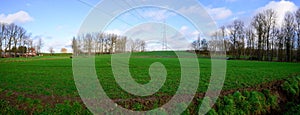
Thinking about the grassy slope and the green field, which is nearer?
the green field

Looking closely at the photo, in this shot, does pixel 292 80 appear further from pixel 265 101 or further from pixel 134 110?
pixel 134 110

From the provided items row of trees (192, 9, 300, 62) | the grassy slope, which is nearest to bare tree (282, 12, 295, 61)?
row of trees (192, 9, 300, 62)

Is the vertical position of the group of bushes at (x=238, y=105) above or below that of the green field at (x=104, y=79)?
below

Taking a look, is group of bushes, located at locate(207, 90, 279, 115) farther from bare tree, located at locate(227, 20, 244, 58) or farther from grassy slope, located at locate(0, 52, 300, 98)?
bare tree, located at locate(227, 20, 244, 58)

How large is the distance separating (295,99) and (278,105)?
320cm

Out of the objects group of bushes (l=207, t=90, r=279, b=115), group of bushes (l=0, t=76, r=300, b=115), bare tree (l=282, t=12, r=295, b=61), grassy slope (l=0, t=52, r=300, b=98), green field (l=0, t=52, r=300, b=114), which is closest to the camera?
group of bushes (l=0, t=76, r=300, b=115)

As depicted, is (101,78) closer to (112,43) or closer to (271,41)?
(112,43)

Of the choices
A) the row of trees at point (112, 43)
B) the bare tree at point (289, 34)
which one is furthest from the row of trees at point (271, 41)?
the row of trees at point (112, 43)

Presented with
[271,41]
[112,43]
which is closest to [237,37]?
[271,41]

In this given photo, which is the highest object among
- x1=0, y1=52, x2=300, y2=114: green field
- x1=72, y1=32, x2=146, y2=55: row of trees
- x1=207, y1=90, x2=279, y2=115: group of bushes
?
x1=72, y1=32, x2=146, y2=55: row of trees

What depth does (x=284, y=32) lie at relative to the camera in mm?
74250

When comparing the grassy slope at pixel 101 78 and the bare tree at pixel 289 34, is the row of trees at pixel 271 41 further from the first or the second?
the grassy slope at pixel 101 78

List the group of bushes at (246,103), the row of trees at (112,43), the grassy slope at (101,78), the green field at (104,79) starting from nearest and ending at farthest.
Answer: the group of bushes at (246,103) → the green field at (104,79) → the grassy slope at (101,78) → the row of trees at (112,43)

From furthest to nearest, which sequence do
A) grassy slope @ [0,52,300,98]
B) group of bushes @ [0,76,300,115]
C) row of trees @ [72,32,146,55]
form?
row of trees @ [72,32,146,55]
grassy slope @ [0,52,300,98]
group of bushes @ [0,76,300,115]
